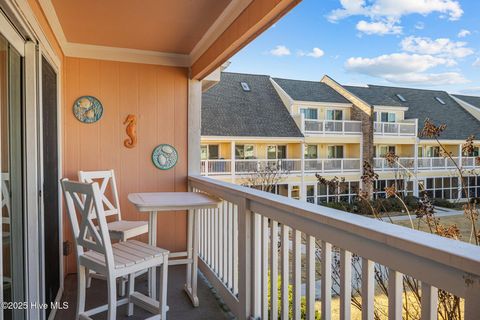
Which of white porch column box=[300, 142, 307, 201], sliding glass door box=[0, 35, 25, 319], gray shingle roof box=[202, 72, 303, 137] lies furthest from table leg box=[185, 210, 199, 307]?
white porch column box=[300, 142, 307, 201]

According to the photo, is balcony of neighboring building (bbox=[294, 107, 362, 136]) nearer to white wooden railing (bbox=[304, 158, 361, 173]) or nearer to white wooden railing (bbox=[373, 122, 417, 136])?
white wooden railing (bbox=[373, 122, 417, 136])


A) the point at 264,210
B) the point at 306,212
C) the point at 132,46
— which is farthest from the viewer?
the point at 132,46

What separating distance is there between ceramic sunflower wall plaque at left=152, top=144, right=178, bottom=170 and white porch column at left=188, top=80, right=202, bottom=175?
175 millimetres

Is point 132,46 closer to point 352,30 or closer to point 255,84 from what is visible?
point 255,84

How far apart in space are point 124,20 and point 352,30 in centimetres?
1423

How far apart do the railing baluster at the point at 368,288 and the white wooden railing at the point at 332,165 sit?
38.0 ft

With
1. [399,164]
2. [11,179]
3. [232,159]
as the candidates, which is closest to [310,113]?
[232,159]

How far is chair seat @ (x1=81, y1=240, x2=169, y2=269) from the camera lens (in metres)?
1.97

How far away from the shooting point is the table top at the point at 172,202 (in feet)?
7.82

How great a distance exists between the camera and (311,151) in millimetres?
13305

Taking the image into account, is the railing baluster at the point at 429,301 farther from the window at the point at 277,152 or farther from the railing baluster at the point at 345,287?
the window at the point at 277,152

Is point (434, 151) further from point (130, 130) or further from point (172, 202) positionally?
point (130, 130)

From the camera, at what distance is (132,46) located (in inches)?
132

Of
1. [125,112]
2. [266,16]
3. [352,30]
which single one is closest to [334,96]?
[352,30]
